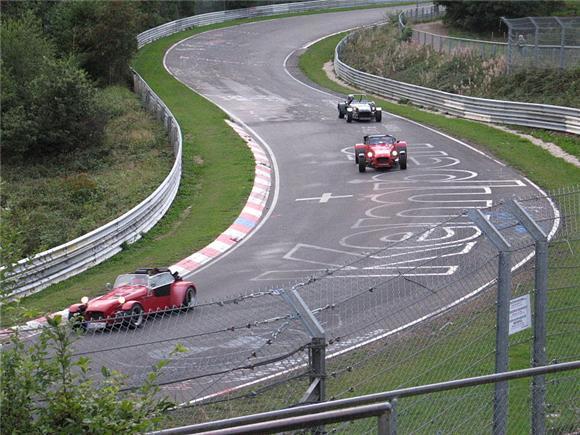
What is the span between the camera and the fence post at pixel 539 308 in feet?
23.7

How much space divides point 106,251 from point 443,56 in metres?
29.5

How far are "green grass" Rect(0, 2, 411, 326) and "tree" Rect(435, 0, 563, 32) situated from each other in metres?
20.7

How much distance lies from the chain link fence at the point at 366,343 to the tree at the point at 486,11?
52.4 meters

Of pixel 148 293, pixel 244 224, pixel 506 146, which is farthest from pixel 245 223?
pixel 506 146

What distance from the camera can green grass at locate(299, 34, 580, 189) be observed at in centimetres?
2961

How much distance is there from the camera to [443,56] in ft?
159

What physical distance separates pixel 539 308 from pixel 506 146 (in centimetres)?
2784

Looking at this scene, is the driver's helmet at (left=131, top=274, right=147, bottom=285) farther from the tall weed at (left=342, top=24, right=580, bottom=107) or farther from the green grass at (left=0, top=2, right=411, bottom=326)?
the tall weed at (left=342, top=24, right=580, bottom=107)

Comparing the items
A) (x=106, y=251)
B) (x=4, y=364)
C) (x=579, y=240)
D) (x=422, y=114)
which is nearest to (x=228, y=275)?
(x=106, y=251)

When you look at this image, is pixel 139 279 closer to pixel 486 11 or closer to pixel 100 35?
pixel 100 35

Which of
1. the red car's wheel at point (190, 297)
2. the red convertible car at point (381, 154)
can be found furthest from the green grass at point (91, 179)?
the red car's wheel at point (190, 297)

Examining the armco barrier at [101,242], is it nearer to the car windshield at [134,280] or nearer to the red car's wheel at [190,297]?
the car windshield at [134,280]

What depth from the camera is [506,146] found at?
34.6 metres

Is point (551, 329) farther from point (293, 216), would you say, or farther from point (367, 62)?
point (367, 62)
